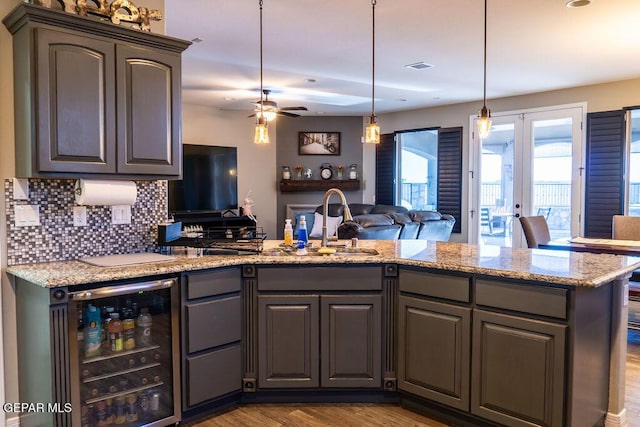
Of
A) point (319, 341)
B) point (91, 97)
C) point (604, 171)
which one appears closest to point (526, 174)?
point (604, 171)

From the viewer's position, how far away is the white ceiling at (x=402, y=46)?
12.0 ft

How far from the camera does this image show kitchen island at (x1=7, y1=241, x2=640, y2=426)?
2180 millimetres

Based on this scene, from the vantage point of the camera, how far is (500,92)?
682cm

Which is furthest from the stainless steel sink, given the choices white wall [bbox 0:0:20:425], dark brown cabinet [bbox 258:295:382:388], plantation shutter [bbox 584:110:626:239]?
plantation shutter [bbox 584:110:626:239]

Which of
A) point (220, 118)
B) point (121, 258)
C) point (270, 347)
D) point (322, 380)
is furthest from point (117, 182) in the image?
point (220, 118)

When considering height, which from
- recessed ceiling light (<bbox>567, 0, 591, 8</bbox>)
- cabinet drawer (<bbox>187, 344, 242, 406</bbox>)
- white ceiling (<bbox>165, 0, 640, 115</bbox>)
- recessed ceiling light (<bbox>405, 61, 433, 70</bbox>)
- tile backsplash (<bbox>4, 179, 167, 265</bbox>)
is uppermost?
recessed ceiling light (<bbox>405, 61, 433, 70</bbox>)

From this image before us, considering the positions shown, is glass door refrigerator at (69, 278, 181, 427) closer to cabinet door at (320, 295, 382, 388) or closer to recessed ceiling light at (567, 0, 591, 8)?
cabinet door at (320, 295, 382, 388)

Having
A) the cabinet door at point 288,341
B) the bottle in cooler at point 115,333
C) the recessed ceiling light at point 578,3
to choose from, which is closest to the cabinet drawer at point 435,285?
the cabinet door at point 288,341

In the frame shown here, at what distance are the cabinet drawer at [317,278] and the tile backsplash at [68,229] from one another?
0.80 metres

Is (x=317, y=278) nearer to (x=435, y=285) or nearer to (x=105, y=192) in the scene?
(x=435, y=285)

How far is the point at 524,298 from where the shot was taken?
223 centimetres

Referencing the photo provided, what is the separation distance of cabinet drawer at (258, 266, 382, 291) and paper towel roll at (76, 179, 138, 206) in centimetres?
85

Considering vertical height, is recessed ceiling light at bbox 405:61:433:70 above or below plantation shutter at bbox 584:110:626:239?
above

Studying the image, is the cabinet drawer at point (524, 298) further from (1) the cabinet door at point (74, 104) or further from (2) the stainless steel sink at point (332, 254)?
(1) the cabinet door at point (74, 104)
